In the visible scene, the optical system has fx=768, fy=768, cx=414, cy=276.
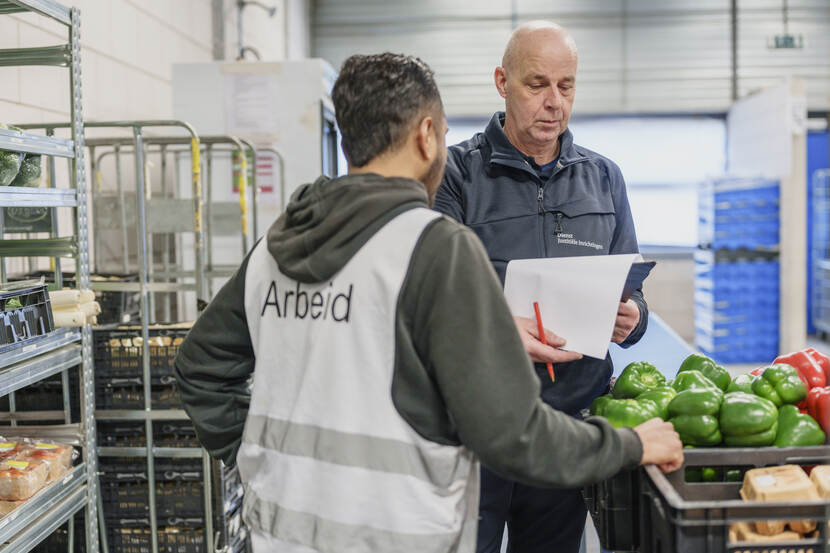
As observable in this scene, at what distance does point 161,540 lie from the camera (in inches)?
121

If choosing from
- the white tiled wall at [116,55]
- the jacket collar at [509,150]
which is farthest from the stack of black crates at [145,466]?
the jacket collar at [509,150]

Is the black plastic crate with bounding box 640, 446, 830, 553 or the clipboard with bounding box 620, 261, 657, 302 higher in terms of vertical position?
the clipboard with bounding box 620, 261, 657, 302

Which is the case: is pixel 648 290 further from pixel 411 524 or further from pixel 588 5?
pixel 411 524

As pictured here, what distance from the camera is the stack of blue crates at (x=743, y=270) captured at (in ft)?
25.5

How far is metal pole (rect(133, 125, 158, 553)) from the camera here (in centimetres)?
293

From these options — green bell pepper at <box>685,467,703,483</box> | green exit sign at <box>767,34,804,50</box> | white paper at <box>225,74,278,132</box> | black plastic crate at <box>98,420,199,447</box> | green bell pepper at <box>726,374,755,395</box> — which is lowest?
black plastic crate at <box>98,420,199,447</box>

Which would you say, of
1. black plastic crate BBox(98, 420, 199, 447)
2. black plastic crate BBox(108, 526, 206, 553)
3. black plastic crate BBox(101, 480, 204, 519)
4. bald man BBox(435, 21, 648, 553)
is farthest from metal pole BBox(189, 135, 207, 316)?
bald man BBox(435, 21, 648, 553)

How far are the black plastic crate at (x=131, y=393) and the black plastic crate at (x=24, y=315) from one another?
0.77 meters

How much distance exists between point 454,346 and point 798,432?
73 cm

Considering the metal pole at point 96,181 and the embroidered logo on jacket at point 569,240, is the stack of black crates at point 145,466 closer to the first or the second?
the metal pole at point 96,181

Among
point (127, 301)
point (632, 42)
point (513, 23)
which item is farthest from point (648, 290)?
point (127, 301)

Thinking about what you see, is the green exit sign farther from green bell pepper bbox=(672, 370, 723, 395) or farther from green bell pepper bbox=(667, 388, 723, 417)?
green bell pepper bbox=(667, 388, 723, 417)

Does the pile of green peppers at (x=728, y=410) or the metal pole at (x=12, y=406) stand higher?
the pile of green peppers at (x=728, y=410)

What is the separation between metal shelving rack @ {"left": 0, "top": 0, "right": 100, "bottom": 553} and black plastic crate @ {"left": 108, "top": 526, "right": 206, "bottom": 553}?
1.70 ft
